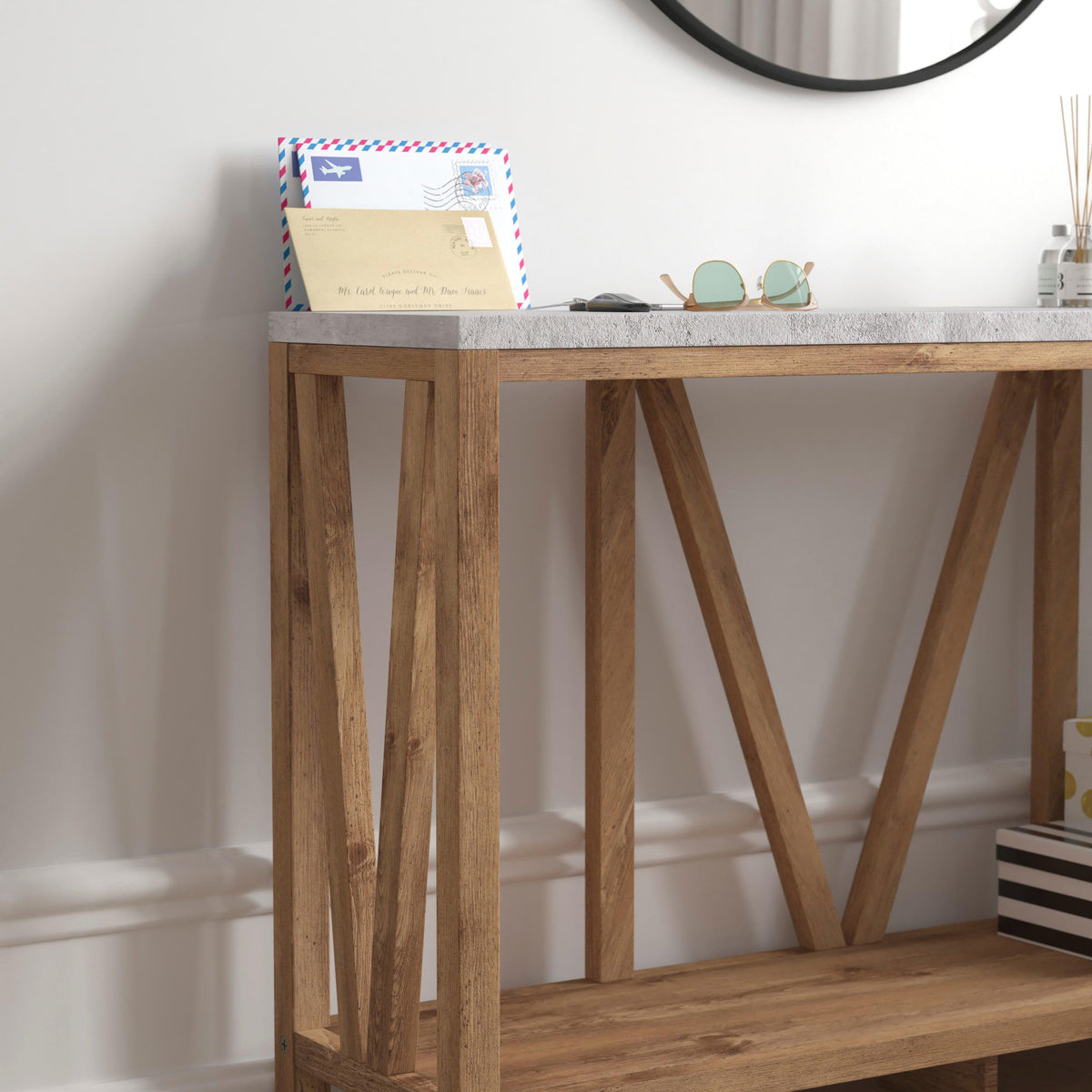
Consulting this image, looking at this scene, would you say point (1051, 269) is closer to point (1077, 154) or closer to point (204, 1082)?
point (1077, 154)

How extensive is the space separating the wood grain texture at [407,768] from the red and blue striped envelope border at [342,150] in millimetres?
254

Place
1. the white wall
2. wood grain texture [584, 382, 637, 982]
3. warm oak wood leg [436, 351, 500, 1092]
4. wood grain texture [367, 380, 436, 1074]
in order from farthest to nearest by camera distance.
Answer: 1. wood grain texture [584, 382, 637, 982]
2. the white wall
3. wood grain texture [367, 380, 436, 1074]
4. warm oak wood leg [436, 351, 500, 1092]

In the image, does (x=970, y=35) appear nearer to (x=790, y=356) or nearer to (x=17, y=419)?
(x=790, y=356)

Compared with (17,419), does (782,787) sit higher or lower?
lower

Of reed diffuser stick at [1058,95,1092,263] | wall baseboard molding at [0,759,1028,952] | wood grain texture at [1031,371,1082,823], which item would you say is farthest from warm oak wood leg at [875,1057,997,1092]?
reed diffuser stick at [1058,95,1092,263]

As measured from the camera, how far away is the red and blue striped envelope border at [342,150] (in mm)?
1440

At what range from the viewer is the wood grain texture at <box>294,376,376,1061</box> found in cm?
136

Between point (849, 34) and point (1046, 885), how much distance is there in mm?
970

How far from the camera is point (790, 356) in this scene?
1.28m

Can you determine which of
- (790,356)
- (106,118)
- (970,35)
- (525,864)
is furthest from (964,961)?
(106,118)

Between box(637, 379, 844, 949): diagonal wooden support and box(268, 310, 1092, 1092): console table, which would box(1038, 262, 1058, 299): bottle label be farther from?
box(637, 379, 844, 949): diagonal wooden support

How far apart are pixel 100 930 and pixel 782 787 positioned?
0.73m

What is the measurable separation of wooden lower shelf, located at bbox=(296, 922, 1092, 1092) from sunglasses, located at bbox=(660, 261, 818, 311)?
665 mm

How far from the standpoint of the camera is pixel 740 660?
1.65 meters
